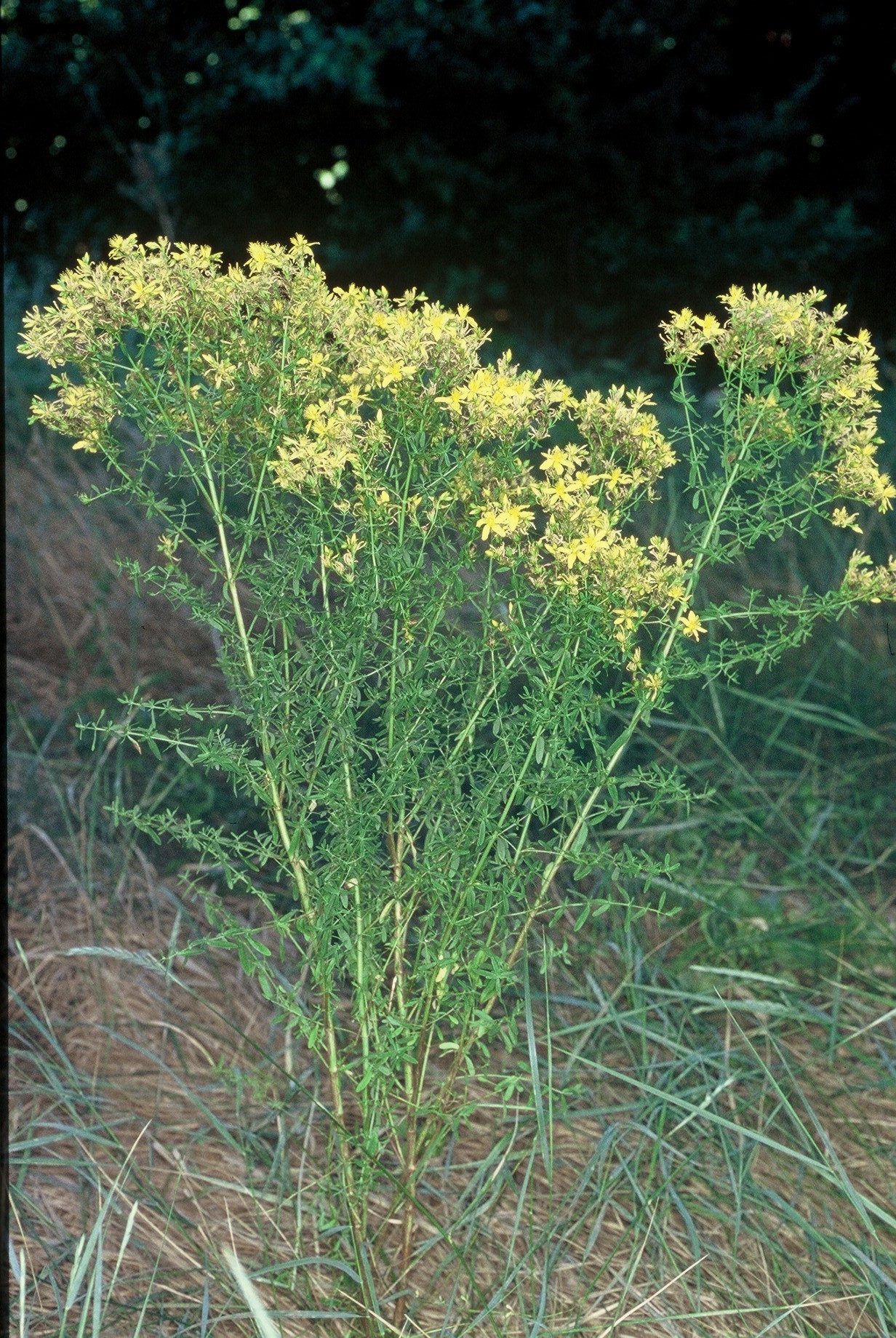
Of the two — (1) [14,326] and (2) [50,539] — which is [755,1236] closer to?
(2) [50,539]

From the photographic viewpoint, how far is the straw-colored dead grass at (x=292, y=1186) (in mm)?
1654

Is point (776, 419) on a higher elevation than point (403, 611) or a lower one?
higher

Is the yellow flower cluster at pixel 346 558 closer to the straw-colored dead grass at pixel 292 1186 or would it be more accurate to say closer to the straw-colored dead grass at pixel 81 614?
the straw-colored dead grass at pixel 292 1186

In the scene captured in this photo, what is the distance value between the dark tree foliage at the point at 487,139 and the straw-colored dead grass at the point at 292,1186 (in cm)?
453

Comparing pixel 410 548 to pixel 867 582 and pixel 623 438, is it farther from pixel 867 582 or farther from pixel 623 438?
pixel 867 582

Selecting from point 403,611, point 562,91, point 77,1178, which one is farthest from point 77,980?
point 562,91

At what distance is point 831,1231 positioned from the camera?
5.87 feet

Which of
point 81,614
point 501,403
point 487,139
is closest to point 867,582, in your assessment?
point 501,403

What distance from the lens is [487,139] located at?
6250mm

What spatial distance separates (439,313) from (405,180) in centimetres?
535

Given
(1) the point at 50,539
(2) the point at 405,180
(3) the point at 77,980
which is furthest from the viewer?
(2) the point at 405,180

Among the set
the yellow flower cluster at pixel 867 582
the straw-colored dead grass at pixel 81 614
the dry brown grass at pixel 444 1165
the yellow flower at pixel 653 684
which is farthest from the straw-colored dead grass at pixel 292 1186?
the straw-colored dead grass at pixel 81 614

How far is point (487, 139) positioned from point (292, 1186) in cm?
563

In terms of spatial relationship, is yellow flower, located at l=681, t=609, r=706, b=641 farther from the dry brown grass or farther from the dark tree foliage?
the dark tree foliage
